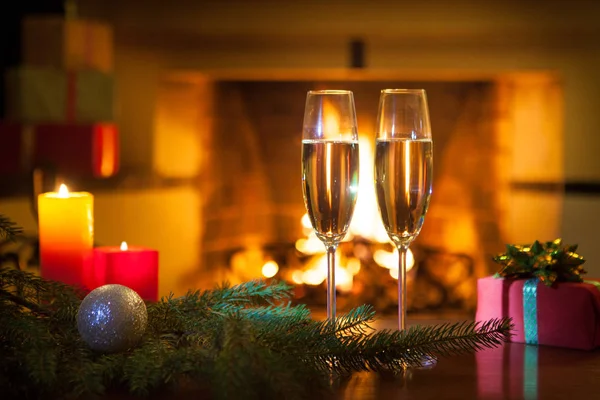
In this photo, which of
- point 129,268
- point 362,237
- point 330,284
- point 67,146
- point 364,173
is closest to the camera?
point 330,284

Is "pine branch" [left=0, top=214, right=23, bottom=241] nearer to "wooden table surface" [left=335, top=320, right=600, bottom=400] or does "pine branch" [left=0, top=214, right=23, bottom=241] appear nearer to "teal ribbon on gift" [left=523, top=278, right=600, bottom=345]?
"wooden table surface" [left=335, top=320, right=600, bottom=400]

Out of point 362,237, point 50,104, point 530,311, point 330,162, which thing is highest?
point 50,104

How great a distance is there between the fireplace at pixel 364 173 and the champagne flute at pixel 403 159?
1.83 meters

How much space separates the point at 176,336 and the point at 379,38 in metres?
1.98

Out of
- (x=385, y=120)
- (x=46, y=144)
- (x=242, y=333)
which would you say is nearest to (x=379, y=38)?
(x=46, y=144)

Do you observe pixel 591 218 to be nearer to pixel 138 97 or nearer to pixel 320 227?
pixel 138 97

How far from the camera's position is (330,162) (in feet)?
2.78

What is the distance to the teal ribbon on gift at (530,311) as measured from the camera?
2.90 feet

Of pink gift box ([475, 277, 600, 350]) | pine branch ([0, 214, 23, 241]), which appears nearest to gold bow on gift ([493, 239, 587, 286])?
pink gift box ([475, 277, 600, 350])

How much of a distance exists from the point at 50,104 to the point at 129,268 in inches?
62.6

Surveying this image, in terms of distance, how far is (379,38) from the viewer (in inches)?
104

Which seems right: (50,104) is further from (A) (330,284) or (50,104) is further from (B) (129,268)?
(A) (330,284)

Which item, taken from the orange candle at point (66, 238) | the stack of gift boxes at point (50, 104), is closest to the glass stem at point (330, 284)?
the orange candle at point (66, 238)

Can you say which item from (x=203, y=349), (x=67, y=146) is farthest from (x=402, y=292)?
(x=67, y=146)
